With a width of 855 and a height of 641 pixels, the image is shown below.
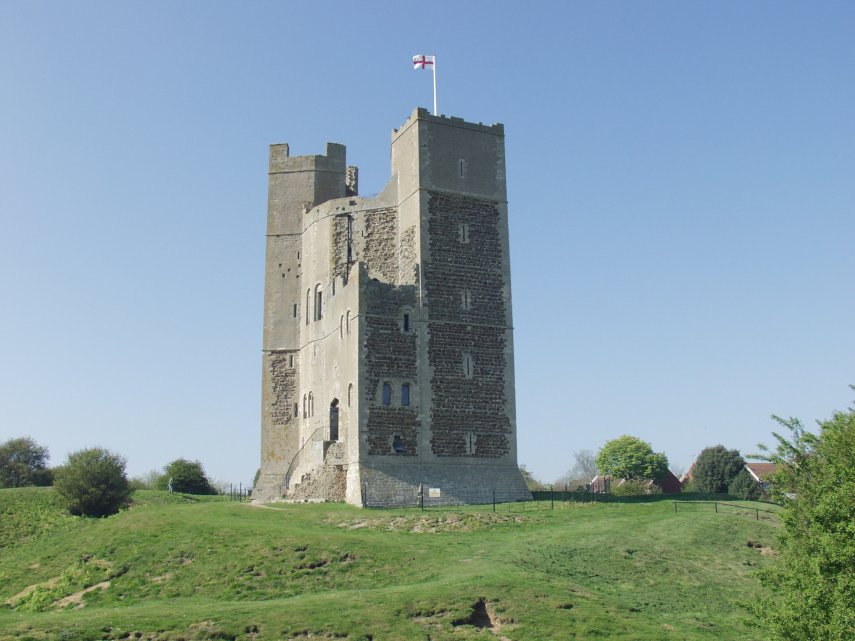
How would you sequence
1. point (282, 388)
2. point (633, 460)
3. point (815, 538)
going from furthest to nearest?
point (633, 460) < point (282, 388) < point (815, 538)

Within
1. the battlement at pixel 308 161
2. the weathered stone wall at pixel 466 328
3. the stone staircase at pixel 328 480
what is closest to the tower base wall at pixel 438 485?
the weathered stone wall at pixel 466 328

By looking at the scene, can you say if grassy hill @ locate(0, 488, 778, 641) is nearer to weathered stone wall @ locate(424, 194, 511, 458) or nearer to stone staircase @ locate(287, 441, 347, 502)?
stone staircase @ locate(287, 441, 347, 502)

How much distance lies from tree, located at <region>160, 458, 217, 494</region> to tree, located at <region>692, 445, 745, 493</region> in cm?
3794

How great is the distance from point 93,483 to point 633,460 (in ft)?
176

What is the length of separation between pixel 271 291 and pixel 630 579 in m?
34.5

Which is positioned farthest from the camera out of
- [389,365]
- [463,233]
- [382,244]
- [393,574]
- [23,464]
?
[23,464]

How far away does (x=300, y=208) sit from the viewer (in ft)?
199

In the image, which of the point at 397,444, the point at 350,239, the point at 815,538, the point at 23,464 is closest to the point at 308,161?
the point at 350,239

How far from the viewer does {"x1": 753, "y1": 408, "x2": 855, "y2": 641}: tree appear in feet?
71.2

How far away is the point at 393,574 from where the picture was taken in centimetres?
3105

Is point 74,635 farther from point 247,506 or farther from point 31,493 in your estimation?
point 31,493

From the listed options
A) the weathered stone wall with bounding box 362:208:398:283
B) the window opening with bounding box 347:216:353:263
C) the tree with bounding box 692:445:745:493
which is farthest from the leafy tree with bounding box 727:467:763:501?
the window opening with bounding box 347:216:353:263

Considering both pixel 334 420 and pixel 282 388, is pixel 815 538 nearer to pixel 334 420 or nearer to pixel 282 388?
pixel 334 420

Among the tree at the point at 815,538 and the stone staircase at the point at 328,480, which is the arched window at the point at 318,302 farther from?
the tree at the point at 815,538
